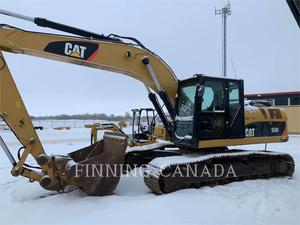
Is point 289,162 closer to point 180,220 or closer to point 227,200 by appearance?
point 227,200

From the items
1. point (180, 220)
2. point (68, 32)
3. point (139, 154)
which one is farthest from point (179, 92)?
point (180, 220)

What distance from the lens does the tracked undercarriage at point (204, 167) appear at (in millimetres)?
6078

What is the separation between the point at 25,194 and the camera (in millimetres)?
6258

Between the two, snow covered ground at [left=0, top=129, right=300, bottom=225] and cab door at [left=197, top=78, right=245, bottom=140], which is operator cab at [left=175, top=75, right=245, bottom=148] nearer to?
cab door at [left=197, top=78, right=245, bottom=140]

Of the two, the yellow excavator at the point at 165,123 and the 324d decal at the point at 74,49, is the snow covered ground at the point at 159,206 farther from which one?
the 324d decal at the point at 74,49

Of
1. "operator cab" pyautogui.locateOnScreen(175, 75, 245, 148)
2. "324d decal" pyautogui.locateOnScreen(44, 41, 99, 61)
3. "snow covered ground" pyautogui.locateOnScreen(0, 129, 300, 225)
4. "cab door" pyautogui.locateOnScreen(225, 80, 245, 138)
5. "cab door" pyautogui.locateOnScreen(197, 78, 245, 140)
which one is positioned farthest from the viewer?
"cab door" pyautogui.locateOnScreen(225, 80, 245, 138)

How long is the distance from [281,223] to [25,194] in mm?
4474

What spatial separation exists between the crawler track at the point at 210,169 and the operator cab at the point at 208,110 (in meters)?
0.40

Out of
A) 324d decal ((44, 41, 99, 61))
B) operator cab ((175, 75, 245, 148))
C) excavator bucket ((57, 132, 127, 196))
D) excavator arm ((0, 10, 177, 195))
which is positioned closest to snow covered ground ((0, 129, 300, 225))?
excavator bucket ((57, 132, 127, 196))

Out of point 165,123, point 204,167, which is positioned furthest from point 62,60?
point 204,167

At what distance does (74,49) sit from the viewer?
6.18 metres

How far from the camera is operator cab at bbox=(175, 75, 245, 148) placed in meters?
6.57

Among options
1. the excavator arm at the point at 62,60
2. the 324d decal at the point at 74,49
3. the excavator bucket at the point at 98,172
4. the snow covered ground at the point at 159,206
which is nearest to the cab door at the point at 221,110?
the snow covered ground at the point at 159,206

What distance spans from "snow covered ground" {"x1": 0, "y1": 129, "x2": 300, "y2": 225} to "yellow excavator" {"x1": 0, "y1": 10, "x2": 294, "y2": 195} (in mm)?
357
